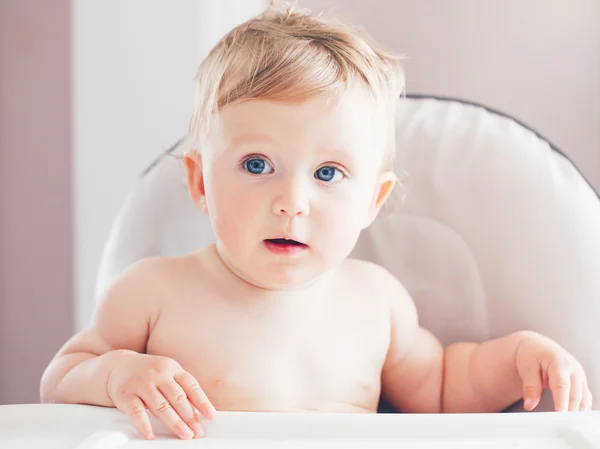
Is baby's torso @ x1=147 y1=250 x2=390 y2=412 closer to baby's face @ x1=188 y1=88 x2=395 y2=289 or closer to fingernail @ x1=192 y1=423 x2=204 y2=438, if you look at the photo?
baby's face @ x1=188 y1=88 x2=395 y2=289

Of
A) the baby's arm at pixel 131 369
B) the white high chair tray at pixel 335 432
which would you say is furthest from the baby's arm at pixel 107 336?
the white high chair tray at pixel 335 432

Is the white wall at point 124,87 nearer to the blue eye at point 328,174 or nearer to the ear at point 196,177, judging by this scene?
the ear at point 196,177

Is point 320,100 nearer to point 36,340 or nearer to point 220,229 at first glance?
point 220,229

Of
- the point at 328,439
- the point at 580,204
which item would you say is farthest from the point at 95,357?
the point at 580,204

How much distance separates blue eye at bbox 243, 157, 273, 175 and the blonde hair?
0.06m

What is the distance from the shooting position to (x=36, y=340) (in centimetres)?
159

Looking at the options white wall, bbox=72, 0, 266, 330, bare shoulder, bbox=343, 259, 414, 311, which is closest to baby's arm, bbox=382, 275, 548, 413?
bare shoulder, bbox=343, 259, 414, 311

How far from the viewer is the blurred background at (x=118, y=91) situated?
4.62 ft

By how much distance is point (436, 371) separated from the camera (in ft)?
2.97

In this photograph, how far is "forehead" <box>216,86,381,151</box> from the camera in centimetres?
73

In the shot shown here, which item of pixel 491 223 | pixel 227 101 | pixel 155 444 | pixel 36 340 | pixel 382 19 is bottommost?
pixel 36 340

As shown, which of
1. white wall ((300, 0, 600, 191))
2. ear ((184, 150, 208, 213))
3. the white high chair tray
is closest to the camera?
the white high chair tray

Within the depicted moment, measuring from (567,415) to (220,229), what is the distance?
14.2 inches

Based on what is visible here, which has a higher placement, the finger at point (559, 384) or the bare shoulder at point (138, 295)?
the bare shoulder at point (138, 295)
